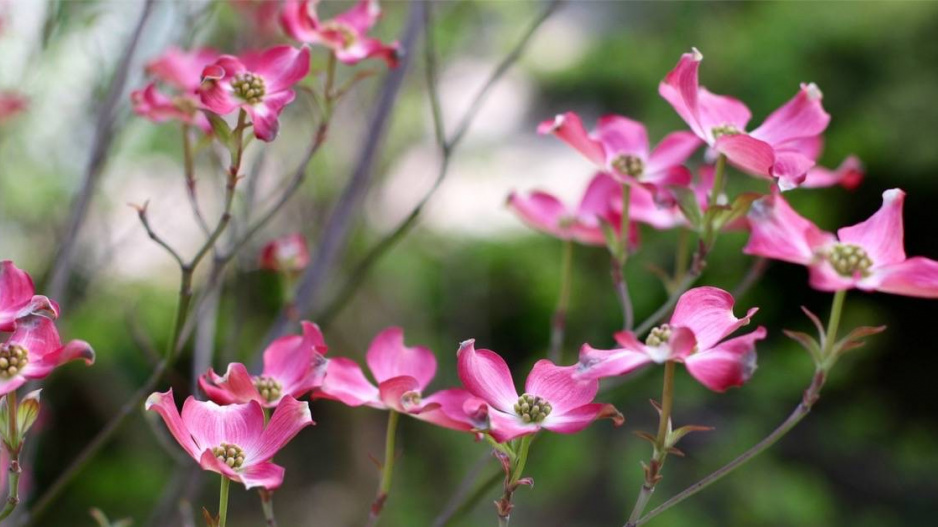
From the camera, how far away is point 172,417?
391 mm

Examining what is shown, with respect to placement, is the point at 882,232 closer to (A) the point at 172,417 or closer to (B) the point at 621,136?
(B) the point at 621,136

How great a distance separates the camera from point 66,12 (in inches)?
37.0

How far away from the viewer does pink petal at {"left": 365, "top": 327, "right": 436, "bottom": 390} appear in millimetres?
502

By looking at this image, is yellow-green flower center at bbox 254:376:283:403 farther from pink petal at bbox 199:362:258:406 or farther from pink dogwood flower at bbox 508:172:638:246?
pink dogwood flower at bbox 508:172:638:246

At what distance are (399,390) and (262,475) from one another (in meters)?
0.07

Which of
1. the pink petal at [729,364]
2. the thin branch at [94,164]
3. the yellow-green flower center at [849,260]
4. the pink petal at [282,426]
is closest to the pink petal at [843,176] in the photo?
the yellow-green flower center at [849,260]

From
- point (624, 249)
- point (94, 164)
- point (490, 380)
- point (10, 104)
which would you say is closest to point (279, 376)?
point (490, 380)

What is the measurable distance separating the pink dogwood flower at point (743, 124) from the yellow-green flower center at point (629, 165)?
0.19ft

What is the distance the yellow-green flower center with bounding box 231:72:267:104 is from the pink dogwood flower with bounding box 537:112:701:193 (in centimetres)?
15

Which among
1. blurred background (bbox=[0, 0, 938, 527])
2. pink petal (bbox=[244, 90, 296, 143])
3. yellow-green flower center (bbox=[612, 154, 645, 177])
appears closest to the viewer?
pink petal (bbox=[244, 90, 296, 143])

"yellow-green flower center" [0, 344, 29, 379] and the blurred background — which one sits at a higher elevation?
"yellow-green flower center" [0, 344, 29, 379]

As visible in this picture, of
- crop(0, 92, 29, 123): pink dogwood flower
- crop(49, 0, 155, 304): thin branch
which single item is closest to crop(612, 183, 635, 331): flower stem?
crop(49, 0, 155, 304): thin branch

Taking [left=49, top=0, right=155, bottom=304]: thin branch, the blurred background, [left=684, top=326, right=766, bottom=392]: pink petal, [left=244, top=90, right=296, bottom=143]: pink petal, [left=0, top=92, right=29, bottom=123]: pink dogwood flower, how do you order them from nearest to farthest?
1. [left=684, top=326, right=766, bottom=392]: pink petal
2. [left=244, top=90, right=296, bottom=143]: pink petal
3. [left=49, top=0, right=155, bottom=304]: thin branch
4. [left=0, top=92, right=29, bottom=123]: pink dogwood flower
5. the blurred background

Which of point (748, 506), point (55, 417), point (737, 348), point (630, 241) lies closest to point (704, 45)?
point (748, 506)
